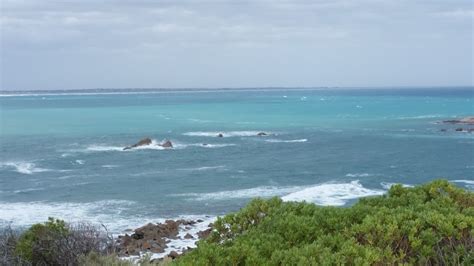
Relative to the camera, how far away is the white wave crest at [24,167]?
3872 centimetres

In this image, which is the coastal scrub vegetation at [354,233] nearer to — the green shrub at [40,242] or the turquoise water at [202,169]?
the green shrub at [40,242]

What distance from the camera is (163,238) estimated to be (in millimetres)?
22688

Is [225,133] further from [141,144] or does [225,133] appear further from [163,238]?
[163,238]

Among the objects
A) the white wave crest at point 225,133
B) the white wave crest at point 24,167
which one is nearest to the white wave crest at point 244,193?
Result: the white wave crest at point 24,167

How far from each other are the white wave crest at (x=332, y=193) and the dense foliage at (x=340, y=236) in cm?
2033

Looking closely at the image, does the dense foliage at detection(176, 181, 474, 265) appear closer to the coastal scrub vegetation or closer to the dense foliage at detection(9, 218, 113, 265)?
the coastal scrub vegetation

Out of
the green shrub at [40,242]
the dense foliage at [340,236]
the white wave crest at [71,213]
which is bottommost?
the white wave crest at [71,213]

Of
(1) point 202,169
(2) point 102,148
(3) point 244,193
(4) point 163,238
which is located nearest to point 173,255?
(4) point 163,238

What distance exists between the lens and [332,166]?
4078cm

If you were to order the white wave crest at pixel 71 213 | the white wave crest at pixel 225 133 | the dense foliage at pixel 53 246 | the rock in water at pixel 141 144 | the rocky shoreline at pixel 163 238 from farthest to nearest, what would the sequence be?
1. the white wave crest at pixel 225 133
2. the rock in water at pixel 141 144
3. the white wave crest at pixel 71 213
4. the rocky shoreline at pixel 163 238
5. the dense foliage at pixel 53 246

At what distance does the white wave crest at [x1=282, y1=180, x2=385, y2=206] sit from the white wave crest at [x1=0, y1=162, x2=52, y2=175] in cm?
1806

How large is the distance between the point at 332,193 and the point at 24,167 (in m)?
21.7

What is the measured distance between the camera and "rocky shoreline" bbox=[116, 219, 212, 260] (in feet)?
68.7

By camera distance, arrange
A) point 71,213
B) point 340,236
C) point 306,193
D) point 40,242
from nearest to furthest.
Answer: point 340,236 < point 40,242 < point 71,213 < point 306,193
